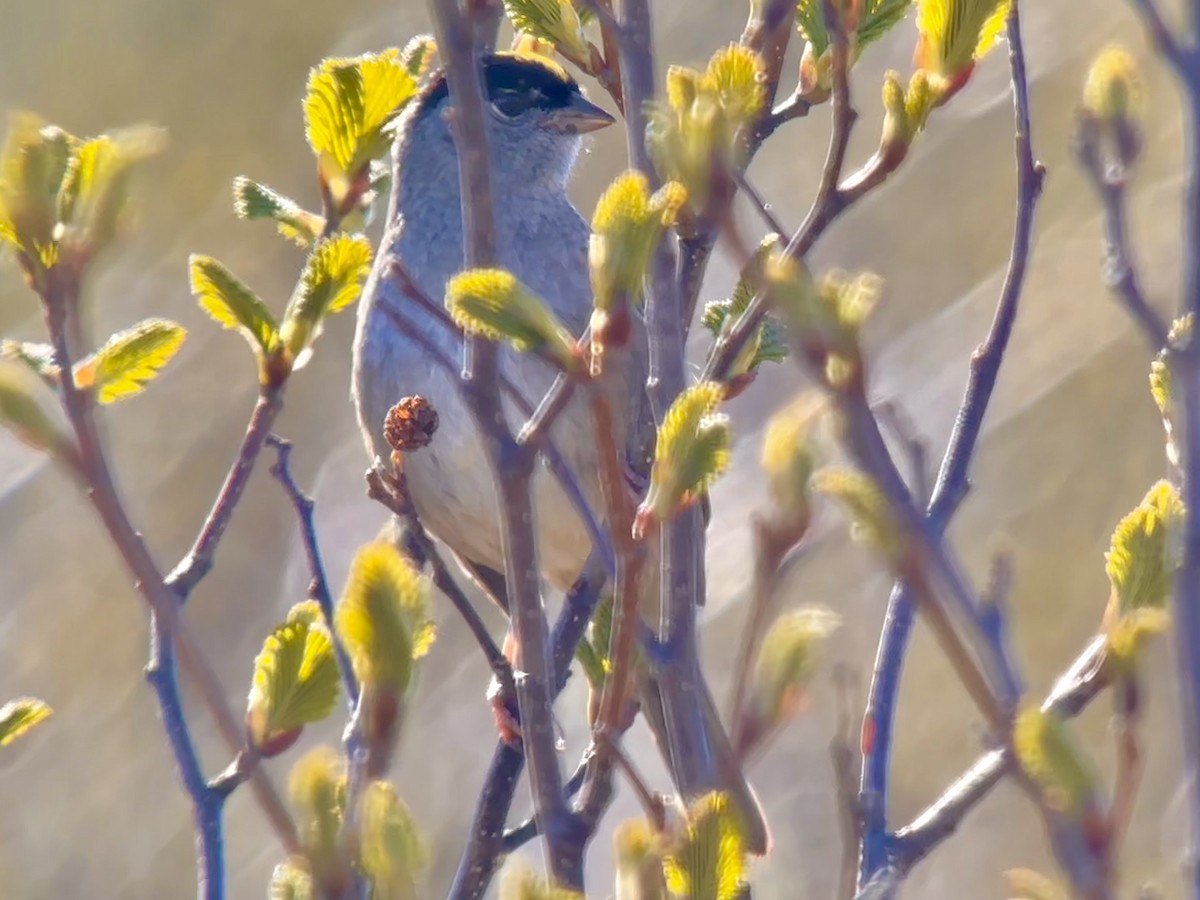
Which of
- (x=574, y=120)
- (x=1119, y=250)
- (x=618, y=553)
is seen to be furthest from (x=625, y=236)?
(x=574, y=120)

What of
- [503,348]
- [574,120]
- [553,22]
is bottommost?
[553,22]

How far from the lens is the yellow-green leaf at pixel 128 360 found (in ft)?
4.85

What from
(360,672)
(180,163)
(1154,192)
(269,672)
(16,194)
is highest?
Result: (180,163)

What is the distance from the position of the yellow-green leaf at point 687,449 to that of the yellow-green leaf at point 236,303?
548 mm

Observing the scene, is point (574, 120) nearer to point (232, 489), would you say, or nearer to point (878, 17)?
point (878, 17)

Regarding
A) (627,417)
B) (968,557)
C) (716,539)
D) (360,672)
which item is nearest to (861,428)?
(360,672)

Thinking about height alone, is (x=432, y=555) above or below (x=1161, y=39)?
above

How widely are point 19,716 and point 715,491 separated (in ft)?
13.8

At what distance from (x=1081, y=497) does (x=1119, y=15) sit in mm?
1586

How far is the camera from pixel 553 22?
170cm

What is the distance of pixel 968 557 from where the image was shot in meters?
6.10

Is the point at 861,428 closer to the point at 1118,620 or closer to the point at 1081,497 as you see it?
the point at 1118,620

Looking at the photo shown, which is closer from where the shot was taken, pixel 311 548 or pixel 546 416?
pixel 546 416

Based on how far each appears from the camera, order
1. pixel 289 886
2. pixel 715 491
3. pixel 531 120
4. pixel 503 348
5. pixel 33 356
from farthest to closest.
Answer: pixel 715 491
pixel 531 120
pixel 503 348
pixel 33 356
pixel 289 886
